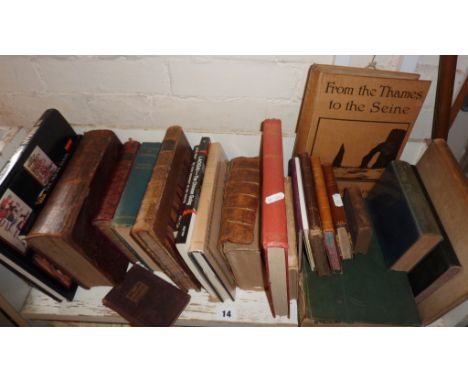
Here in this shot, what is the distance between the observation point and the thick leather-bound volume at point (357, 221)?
0.82m

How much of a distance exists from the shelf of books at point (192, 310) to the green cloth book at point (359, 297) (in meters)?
0.14

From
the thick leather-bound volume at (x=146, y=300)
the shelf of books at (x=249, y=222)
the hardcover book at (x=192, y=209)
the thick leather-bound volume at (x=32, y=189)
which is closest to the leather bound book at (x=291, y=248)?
the shelf of books at (x=249, y=222)

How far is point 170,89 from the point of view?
945 millimetres

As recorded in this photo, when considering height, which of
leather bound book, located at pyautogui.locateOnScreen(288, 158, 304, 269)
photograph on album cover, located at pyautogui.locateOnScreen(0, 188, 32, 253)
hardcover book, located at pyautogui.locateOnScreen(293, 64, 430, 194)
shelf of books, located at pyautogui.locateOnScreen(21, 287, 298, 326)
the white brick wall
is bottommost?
shelf of books, located at pyautogui.locateOnScreen(21, 287, 298, 326)

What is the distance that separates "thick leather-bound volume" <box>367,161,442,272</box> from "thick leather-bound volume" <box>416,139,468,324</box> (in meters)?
0.03

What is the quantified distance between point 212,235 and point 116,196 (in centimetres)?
33

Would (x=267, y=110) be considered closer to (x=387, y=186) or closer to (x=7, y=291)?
(x=387, y=186)

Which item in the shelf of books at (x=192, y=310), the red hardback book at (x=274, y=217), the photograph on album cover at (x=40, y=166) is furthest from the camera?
the shelf of books at (x=192, y=310)

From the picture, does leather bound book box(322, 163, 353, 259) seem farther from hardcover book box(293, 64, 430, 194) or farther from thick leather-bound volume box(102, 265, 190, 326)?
thick leather-bound volume box(102, 265, 190, 326)

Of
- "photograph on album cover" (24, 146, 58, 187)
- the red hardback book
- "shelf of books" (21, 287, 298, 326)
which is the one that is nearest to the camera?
the red hardback book

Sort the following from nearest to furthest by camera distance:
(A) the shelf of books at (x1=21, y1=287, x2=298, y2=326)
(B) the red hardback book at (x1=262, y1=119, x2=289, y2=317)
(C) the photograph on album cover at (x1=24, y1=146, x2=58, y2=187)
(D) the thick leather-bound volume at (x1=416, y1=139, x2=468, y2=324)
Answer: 1. (B) the red hardback book at (x1=262, y1=119, x2=289, y2=317)
2. (D) the thick leather-bound volume at (x1=416, y1=139, x2=468, y2=324)
3. (C) the photograph on album cover at (x1=24, y1=146, x2=58, y2=187)
4. (A) the shelf of books at (x1=21, y1=287, x2=298, y2=326)

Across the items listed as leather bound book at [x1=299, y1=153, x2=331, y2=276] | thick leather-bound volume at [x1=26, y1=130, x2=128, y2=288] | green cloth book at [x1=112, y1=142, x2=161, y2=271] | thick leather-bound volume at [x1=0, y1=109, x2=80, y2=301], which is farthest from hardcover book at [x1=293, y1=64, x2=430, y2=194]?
thick leather-bound volume at [x1=0, y1=109, x2=80, y2=301]

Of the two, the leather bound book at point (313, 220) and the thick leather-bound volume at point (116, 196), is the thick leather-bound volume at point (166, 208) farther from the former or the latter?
the leather bound book at point (313, 220)

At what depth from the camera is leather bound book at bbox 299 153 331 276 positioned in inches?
29.2
